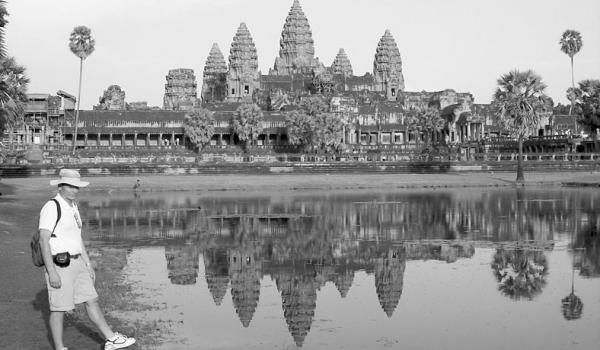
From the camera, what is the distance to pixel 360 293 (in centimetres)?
1703

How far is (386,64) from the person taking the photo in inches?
6225

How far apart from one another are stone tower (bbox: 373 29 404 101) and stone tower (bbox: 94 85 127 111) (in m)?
43.6

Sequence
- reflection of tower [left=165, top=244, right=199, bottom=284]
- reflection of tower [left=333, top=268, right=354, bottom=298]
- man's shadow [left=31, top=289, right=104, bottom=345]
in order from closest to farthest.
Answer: man's shadow [left=31, top=289, right=104, bottom=345] < reflection of tower [left=333, top=268, right=354, bottom=298] < reflection of tower [left=165, top=244, right=199, bottom=284]

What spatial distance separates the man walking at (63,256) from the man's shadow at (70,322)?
1.26m

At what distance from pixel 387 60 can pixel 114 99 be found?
1948 inches

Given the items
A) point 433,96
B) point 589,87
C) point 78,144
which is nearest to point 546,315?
point 589,87

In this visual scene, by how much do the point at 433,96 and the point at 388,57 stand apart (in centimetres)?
2741

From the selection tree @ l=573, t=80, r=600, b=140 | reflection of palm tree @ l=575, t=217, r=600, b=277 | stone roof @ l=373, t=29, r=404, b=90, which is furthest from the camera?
stone roof @ l=373, t=29, r=404, b=90

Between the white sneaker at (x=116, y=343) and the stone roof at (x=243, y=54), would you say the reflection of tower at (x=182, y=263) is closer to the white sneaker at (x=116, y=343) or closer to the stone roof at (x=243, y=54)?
the white sneaker at (x=116, y=343)

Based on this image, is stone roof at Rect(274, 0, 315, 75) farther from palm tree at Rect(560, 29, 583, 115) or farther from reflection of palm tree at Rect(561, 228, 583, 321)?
reflection of palm tree at Rect(561, 228, 583, 321)

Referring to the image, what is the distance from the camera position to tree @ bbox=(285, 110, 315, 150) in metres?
100

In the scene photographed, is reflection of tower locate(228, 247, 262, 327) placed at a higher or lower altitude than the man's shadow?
lower

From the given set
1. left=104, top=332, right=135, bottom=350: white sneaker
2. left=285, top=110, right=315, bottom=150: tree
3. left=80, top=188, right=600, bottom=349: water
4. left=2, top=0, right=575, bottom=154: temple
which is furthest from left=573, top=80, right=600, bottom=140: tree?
left=104, top=332, right=135, bottom=350: white sneaker

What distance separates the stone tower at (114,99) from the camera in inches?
5610
